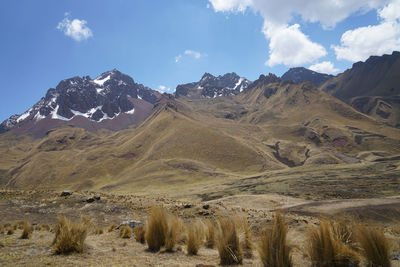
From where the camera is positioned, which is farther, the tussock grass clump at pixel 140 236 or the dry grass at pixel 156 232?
the tussock grass clump at pixel 140 236

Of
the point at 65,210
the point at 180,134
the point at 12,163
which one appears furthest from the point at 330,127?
the point at 12,163

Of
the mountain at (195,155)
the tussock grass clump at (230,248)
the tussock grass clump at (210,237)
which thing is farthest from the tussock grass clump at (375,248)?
the mountain at (195,155)

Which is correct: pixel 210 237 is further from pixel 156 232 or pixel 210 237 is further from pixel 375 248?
pixel 375 248

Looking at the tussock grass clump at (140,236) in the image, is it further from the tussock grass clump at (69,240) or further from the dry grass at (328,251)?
the dry grass at (328,251)

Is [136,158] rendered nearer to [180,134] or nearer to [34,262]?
[180,134]

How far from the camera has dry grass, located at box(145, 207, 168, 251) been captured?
6.81 meters

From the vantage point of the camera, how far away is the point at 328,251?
14.5 feet

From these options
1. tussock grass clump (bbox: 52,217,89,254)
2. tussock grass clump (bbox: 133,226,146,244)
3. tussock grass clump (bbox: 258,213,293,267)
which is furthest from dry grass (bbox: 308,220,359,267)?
tussock grass clump (bbox: 52,217,89,254)

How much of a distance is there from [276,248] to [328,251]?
96cm

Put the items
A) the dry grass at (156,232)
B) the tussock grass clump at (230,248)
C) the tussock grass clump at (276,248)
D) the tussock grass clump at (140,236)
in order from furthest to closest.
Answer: the tussock grass clump at (140,236) → the dry grass at (156,232) → the tussock grass clump at (230,248) → the tussock grass clump at (276,248)

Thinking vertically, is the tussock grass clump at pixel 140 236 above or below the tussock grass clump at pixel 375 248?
below

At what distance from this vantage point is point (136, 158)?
4313 inches

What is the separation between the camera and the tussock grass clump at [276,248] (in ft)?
14.9

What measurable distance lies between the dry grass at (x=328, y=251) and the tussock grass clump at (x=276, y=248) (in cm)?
53
